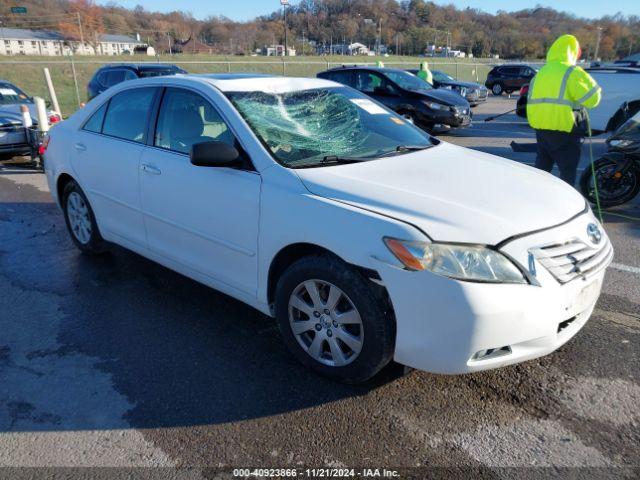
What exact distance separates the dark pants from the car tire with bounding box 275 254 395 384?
4127 mm

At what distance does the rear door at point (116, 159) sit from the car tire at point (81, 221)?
19 cm

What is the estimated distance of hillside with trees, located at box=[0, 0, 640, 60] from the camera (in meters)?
89.8

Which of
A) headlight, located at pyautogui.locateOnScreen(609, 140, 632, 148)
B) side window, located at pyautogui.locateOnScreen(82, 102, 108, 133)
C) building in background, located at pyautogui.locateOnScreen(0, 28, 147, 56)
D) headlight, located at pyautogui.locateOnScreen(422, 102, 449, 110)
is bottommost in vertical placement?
building in background, located at pyautogui.locateOnScreen(0, 28, 147, 56)

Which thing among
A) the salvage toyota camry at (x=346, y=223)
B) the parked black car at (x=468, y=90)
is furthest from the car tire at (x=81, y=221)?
the parked black car at (x=468, y=90)

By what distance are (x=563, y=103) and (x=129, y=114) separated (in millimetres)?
4383

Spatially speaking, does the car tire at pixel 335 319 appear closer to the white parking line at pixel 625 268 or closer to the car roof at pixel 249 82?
the car roof at pixel 249 82

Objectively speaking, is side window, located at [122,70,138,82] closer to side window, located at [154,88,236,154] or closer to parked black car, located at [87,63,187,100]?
parked black car, located at [87,63,187,100]

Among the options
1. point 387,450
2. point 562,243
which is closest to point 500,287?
point 562,243

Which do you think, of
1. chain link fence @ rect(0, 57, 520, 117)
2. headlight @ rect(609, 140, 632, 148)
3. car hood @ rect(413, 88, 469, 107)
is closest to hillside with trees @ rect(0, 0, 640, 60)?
chain link fence @ rect(0, 57, 520, 117)

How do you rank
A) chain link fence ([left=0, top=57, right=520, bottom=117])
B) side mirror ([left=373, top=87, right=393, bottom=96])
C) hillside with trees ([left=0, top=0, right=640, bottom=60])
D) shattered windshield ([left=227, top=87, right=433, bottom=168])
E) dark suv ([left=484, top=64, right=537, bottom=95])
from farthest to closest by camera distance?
hillside with trees ([left=0, top=0, right=640, bottom=60]), dark suv ([left=484, top=64, right=537, bottom=95]), chain link fence ([left=0, top=57, right=520, bottom=117]), side mirror ([left=373, top=87, right=393, bottom=96]), shattered windshield ([left=227, top=87, right=433, bottom=168])

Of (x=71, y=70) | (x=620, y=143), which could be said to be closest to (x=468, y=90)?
(x=620, y=143)

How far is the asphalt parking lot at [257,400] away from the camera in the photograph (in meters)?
2.41

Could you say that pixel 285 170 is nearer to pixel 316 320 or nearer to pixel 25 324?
pixel 316 320

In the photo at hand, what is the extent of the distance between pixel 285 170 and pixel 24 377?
196 cm
